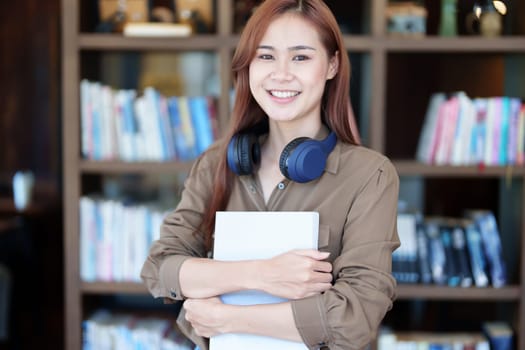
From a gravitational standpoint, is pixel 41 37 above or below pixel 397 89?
above

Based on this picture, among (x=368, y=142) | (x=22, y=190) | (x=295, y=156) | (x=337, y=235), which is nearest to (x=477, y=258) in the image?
(x=368, y=142)

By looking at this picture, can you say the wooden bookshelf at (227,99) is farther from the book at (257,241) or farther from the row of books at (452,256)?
the book at (257,241)

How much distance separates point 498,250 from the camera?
2510mm

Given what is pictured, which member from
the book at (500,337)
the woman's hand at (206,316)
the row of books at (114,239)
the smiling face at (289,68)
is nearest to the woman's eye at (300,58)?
the smiling face at (289,68)

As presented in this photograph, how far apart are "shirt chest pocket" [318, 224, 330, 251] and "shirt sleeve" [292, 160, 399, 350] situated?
37mm

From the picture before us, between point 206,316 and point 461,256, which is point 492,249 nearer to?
point 461,256

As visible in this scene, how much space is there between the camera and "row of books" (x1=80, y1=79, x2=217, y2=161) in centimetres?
256

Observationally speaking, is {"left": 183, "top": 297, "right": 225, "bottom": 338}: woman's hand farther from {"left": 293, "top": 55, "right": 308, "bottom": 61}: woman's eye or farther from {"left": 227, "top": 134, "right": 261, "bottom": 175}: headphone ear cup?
{"left": 293, "top": 55, "right": 308, "bottom": 61}: woman's eye

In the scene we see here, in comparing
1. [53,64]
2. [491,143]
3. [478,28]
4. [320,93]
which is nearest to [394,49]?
[478,28]

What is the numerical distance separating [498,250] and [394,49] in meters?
0.88

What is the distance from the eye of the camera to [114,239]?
2.61m

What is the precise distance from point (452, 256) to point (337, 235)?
4.22 ft

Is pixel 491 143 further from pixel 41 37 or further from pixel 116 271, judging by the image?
pixel 41 37

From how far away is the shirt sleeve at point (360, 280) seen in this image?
1.28 metres
